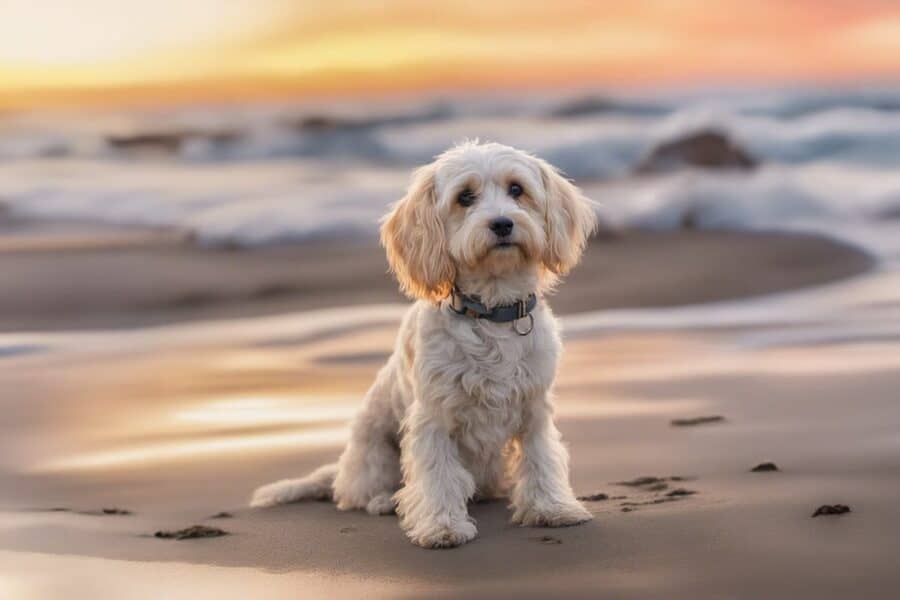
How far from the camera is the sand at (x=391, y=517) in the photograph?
449 centimetres

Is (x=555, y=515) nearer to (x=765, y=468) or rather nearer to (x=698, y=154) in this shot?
(x=765, y=468)

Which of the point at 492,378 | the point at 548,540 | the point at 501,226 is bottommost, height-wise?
the point at 548,540

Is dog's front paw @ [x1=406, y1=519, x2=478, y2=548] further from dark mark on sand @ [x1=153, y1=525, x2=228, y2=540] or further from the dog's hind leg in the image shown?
dark mark on sand @ [x1=153, y1=525, x2=228, y2=540]

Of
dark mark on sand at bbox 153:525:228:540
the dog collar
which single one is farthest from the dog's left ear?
dark mark on sand at bbox 153:525:228:540

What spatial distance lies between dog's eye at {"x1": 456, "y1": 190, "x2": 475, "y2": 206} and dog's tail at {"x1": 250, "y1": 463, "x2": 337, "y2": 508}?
1.58m

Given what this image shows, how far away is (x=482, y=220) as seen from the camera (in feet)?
16.6

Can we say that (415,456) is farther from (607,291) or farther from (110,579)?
(607,291)

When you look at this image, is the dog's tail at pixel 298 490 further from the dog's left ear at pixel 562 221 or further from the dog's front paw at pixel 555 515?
the dog's left ear at pixel 562 221

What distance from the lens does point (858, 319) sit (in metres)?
10.8

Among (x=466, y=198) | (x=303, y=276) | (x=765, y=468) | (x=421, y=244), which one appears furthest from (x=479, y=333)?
(x=303, y=276)

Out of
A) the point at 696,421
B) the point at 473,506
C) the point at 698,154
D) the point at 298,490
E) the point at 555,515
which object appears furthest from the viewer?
the point at 698,154

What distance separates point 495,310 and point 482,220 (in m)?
0.40

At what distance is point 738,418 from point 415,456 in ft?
8.19

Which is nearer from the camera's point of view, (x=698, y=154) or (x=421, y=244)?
(x=421, y=244)
